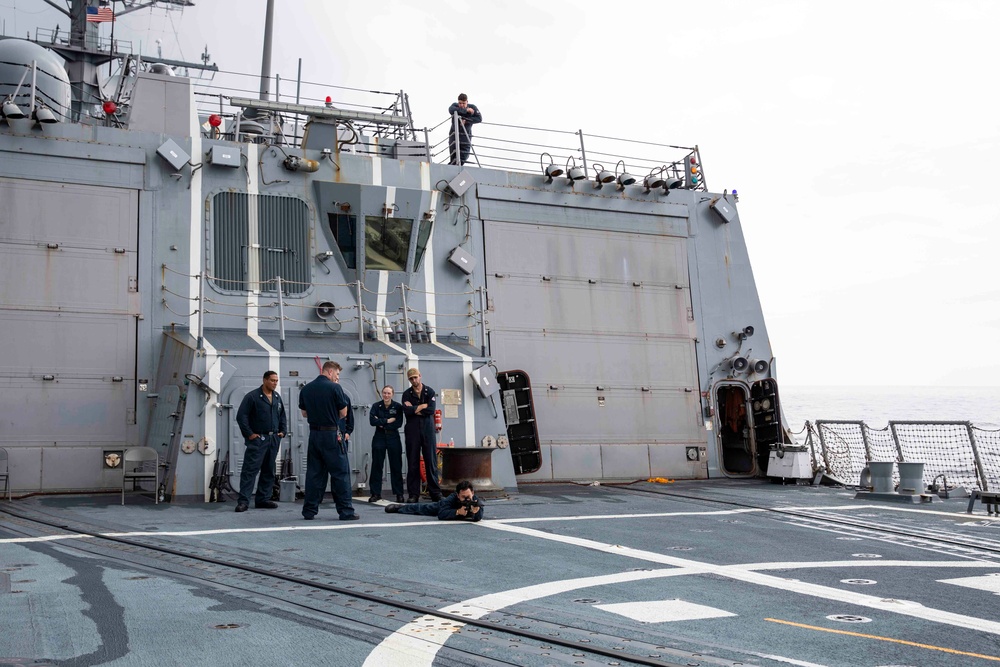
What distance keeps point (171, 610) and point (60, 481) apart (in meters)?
7.72

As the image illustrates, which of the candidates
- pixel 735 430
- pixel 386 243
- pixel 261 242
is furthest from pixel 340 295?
pixel 735 430

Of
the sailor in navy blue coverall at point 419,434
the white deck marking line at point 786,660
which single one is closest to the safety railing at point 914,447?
the sailor in navy blue coverall at point 419,434

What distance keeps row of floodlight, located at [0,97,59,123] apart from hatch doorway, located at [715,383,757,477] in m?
10.7

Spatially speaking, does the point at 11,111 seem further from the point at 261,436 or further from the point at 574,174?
the point at 574,174

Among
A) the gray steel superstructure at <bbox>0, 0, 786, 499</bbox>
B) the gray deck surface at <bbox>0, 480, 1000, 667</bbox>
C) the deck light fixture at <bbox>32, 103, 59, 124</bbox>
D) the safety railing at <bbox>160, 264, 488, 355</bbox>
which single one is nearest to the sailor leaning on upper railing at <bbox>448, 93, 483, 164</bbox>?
the gray steel superstructure at <bbox>0, 0, 786, 499</bbox>

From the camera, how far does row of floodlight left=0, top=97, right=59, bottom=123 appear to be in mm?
11594

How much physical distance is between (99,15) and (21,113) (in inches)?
412

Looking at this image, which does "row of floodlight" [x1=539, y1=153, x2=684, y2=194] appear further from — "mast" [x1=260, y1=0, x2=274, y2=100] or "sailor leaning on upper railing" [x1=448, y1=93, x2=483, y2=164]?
"mast" [x1=260, y1=0, x2=274, y2=100]

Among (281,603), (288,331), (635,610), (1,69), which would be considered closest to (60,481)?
(288,331)

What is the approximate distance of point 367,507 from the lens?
33.3 ft

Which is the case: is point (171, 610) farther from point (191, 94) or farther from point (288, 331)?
point (191, 94)

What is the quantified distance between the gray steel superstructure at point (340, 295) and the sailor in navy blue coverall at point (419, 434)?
1124 millimetres

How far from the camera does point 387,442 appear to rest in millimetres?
10633

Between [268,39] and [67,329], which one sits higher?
[268,39]
